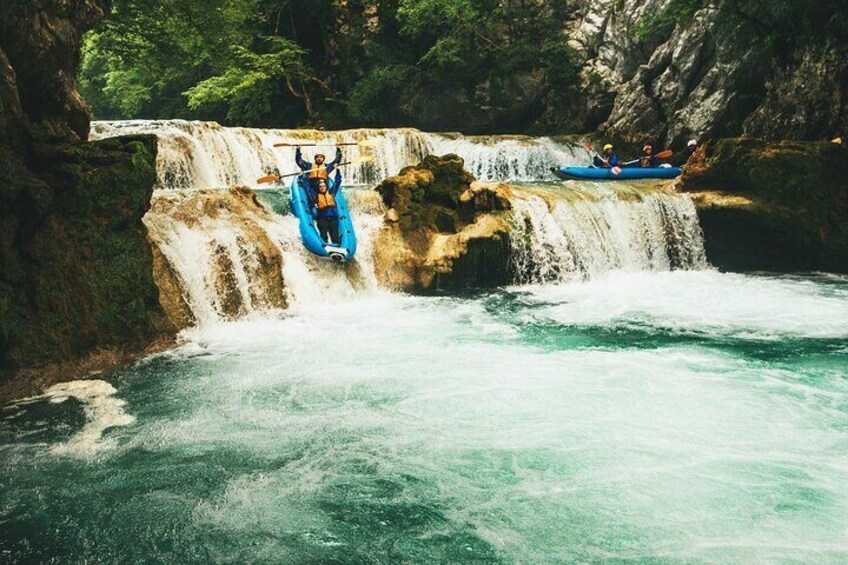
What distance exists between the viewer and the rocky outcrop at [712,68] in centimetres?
1169

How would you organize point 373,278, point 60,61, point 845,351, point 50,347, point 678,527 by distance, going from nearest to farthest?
point 678,527 < point 50,347 < point 60,61 < point 845,351 < point 373,278

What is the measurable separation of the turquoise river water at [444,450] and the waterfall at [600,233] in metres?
2.67

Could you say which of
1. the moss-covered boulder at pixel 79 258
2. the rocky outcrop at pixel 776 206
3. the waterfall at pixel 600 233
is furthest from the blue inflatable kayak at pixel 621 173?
the moss-covered boulder at pixel 79 258

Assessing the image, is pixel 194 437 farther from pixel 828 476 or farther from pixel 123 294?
pixel 828 476

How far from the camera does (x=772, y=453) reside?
12.9ft

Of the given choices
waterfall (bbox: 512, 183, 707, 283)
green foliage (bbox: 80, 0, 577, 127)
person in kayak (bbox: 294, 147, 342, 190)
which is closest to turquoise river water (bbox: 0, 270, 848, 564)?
person in kayak (bbox: 294, 147, 342, 190)

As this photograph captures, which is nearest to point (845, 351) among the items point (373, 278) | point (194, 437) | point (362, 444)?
point (362, 444)

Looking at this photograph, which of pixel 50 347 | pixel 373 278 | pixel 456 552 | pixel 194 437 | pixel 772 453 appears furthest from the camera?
pixel 373 278

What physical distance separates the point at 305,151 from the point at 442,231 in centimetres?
516

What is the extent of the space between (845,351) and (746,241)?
4601mm

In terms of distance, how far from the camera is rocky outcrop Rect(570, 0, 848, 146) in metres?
11.7

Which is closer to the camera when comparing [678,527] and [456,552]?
[456,552]

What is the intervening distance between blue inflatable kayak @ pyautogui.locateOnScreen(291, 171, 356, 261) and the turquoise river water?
1.46 metres

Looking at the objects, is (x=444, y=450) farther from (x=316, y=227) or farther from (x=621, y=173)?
(x=621, y=173)
